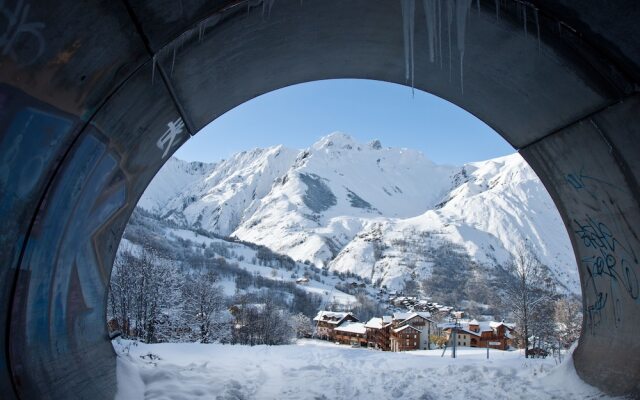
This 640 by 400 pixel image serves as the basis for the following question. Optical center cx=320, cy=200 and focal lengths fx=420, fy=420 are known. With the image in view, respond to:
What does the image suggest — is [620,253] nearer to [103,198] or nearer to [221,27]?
[221,27]

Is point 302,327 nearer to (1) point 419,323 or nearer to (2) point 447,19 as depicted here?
(1) point 419,323

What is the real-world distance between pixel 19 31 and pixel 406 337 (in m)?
72.0

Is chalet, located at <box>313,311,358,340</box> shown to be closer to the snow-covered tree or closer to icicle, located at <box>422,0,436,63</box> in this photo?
the snow-covered tree

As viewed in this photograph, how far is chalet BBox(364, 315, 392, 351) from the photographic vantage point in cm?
7331

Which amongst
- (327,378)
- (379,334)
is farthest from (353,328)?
(327,378)

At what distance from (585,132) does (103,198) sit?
22.8 feet

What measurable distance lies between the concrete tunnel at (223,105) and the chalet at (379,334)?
68915 mm

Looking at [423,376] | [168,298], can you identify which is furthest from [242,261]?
[423,376]

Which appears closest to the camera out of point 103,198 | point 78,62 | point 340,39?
point 78,62

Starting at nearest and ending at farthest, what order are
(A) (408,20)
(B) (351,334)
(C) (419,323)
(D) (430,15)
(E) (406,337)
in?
1. (D) (430,15)
2. (A) (408,20)
3. (E) (406,337)
4. (C) (419,323)
5. (B) (351,334)

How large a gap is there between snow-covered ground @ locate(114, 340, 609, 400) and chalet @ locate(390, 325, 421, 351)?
6031 centimetres

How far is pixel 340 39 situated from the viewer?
6.61m

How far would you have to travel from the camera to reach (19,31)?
3123 mm

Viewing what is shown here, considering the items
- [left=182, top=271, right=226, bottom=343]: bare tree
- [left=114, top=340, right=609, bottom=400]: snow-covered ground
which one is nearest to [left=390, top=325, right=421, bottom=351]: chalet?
[left=182, top=271, right=226, bottom=343]: bare tree
